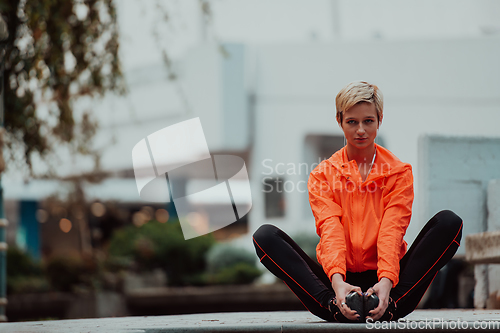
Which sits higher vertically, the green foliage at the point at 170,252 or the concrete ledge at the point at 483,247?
the concrete ledge at the point at 483,247

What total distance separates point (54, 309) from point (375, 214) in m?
6.47

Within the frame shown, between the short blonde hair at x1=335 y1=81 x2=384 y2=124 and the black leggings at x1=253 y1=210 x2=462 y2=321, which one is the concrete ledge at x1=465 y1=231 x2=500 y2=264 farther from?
the short blonde hair at x1=335 y1=81 x2=384 y2=124

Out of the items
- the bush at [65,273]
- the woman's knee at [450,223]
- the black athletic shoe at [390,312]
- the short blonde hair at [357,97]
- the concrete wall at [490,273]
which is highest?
the short blonde hair at [357,97]

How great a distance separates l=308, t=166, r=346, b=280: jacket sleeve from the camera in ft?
7.16

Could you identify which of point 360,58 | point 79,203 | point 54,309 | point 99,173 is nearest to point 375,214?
point 54,309

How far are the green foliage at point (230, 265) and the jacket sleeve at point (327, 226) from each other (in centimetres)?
603

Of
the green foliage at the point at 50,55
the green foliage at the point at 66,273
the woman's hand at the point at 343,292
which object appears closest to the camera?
the woman's hand at the point at 343,292

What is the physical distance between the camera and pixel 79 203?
12875 mm

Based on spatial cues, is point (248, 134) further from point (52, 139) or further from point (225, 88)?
point (52, 139)

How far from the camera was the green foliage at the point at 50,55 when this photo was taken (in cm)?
462

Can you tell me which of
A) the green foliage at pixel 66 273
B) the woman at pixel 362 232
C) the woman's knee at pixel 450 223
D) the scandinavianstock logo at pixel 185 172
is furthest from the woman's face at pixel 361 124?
the green foliage at pixel 66 273

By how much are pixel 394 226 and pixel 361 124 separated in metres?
0.42

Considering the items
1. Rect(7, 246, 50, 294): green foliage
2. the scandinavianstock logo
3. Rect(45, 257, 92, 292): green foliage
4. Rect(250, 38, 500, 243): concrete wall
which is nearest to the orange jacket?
the scandinavianstock logo

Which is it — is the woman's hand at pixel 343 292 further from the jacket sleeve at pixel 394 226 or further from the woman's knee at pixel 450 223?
the woman's knee at pixel 450 223
